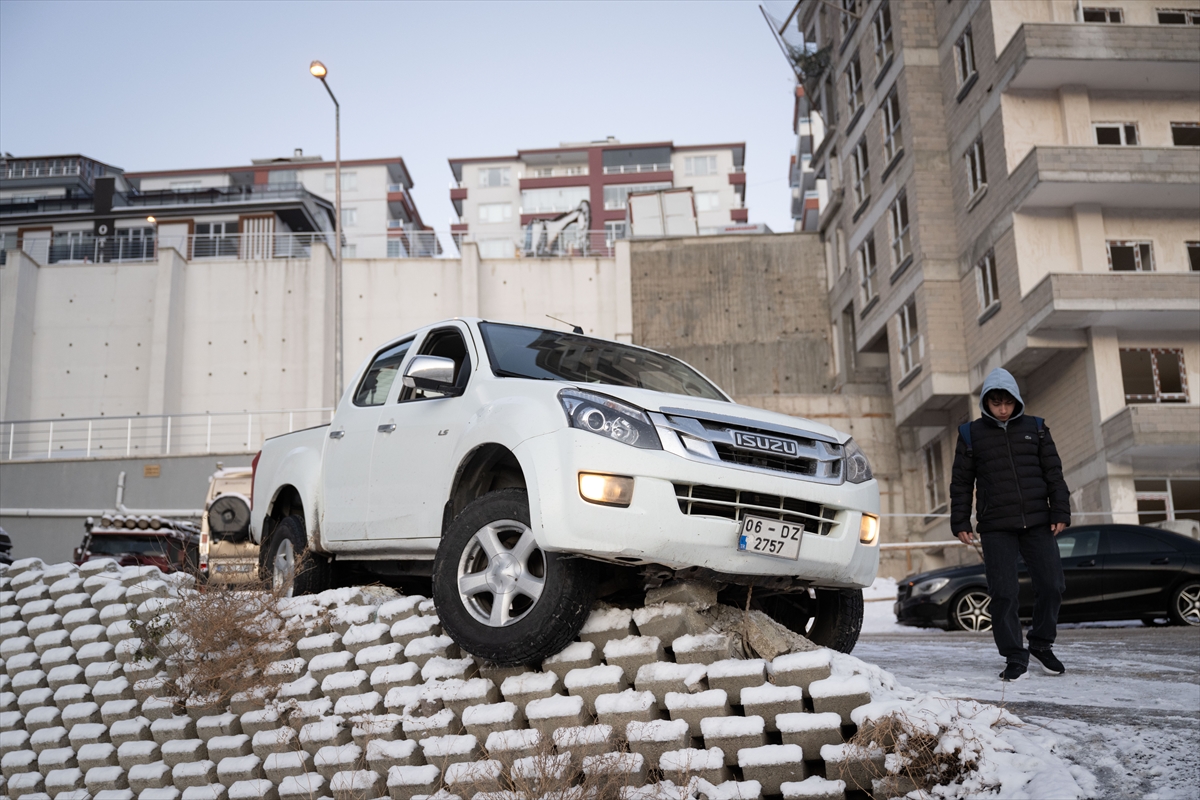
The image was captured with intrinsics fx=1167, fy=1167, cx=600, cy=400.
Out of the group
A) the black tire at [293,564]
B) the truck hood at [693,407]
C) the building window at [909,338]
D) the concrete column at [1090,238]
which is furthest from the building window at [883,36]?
the truck hood at [693,407]

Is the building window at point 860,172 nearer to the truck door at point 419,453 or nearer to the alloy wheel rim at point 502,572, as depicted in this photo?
the truck door at point 419,453

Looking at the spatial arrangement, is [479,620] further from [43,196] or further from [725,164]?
[725,164]

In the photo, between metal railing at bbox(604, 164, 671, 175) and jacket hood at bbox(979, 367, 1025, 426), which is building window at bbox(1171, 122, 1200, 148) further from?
metal railing at bbox(604, 164, 671, 175)

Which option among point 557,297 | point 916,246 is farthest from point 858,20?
point 557,297

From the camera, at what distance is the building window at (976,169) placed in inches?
1092

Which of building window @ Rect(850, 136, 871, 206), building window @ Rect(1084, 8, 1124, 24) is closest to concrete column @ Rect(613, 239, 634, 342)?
building window @ Rect(850, 136, 871, 206)

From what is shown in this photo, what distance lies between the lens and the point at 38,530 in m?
32.3

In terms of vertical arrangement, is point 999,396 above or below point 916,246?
below

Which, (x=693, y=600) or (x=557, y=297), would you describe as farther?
(x=557, y=297)

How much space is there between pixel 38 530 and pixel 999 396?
101ft

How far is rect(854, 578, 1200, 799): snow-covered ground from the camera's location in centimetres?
541

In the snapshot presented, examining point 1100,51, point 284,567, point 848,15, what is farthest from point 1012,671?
point 848,15

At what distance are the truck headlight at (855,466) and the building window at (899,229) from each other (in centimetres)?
2518

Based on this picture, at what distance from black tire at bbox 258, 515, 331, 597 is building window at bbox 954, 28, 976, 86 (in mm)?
24842
